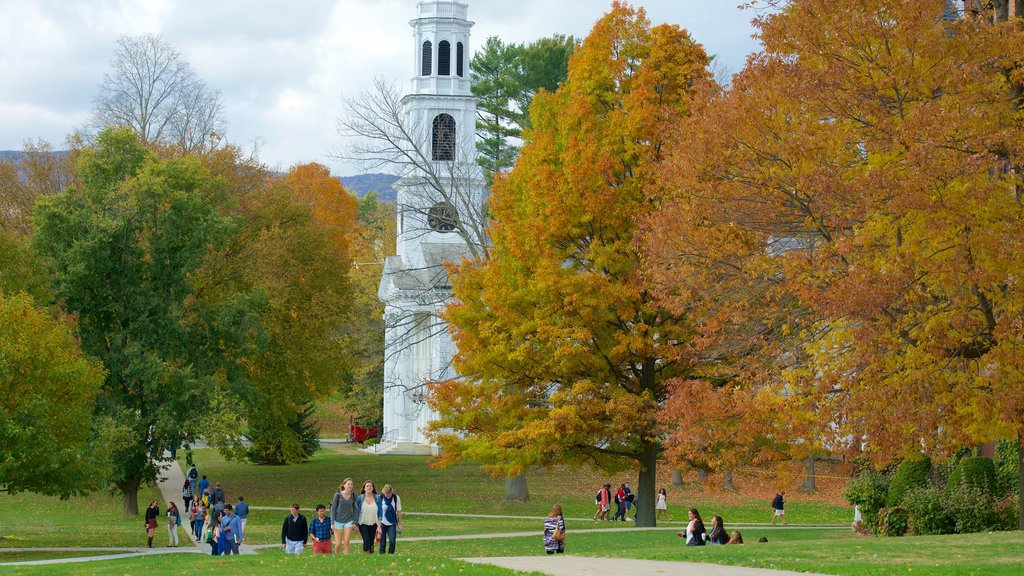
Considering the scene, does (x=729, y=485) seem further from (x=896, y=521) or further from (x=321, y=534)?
(x=321, y=534)

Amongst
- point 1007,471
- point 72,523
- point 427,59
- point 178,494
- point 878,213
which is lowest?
point 72,523

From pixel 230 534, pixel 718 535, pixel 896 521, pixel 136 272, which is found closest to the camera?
pixel 718 535

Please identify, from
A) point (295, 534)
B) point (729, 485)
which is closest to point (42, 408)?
point (295, 534)

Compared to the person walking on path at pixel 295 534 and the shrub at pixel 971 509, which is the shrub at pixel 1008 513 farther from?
the person walking on path at pixel 295 534

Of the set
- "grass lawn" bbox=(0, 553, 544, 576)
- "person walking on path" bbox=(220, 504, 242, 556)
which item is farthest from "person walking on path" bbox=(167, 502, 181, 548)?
"grass lawn" bbox=(0, 553, 544, 576)

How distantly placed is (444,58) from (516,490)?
20.8 metres

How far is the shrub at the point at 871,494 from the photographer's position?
2636 centimetres

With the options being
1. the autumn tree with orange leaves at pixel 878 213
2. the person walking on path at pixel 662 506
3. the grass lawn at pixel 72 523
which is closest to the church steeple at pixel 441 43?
the grass lawn at pixel 72 523

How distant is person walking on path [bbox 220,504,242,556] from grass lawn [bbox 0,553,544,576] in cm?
176

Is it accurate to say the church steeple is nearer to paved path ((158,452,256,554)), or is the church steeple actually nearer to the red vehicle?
paved path ((158,452,256,554))

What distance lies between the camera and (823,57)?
1827 centimetres

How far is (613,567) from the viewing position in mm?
15695

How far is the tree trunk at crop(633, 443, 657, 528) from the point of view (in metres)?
27.3

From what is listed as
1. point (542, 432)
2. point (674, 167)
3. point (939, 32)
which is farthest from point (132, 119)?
point (939, 32)
